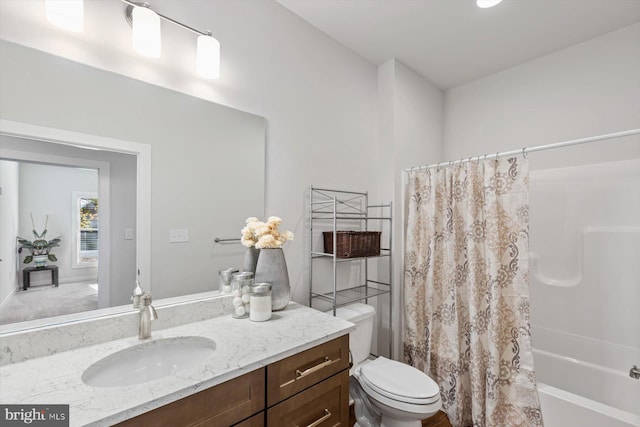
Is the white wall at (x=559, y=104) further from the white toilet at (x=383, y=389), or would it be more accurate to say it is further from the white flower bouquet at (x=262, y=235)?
the white flower bouquet at (x=262, y=235)

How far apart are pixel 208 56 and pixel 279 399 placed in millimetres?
1504

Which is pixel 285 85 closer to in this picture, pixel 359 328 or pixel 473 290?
pixel 359 328

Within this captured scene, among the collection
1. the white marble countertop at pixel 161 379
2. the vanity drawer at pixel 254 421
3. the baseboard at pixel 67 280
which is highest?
the baseboard at pixel 67 280

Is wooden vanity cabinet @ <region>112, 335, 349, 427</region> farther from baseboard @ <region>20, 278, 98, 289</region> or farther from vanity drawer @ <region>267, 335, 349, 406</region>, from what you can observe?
baseboard @ <region>20, 278, 98, 289</region>

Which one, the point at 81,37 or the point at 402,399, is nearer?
the point at 81,37

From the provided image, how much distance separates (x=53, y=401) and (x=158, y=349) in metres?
0.40

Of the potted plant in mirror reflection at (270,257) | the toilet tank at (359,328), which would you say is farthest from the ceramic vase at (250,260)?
the toilet tank at (359,328)

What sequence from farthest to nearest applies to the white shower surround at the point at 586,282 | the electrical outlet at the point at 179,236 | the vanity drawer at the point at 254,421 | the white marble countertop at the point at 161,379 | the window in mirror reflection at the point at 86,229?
the white shower surround at the point at 586,282 → the electrical outlet at the point at 179,236 → the window in mirror reflection at the point at 86,229 → the vanity drawer at the point at 254,421 → the white marble countertop at the point at 161,379

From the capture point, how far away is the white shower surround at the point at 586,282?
188cm

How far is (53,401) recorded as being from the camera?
0.75m

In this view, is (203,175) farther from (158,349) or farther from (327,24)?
(327,24)

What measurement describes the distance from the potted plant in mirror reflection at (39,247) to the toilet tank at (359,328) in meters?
1.45

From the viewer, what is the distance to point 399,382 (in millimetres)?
1591

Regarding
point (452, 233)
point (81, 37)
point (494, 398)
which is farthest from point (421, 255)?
point (81, 37)
